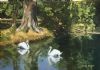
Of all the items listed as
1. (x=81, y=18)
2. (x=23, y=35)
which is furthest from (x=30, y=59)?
(x=81, y=18)

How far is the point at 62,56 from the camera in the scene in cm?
2797

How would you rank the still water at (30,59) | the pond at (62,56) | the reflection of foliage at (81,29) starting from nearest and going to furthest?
the still water at (30,59), the pond at (62,56), the reflection of foliage at (81,29)

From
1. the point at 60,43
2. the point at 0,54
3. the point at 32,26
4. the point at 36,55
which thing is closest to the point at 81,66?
the point at 36,55

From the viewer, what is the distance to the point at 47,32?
36312mm

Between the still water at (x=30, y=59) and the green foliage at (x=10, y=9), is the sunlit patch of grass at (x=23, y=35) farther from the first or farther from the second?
the green foliage at (x=10, y=9)

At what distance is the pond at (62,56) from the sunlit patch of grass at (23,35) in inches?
27.7

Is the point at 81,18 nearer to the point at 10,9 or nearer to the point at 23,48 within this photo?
the point at 10,9

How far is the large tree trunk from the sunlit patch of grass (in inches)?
24.7

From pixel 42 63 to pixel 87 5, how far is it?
587 inches

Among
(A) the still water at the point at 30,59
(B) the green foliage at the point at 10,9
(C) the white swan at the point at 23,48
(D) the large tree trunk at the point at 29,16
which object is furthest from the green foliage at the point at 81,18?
(C) the white swan at the point at 23,48

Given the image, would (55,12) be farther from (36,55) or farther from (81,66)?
(81,66)

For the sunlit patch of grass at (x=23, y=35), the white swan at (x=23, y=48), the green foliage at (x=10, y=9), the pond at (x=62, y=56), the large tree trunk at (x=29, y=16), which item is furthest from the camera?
the green foliage at (x=10, y=9)

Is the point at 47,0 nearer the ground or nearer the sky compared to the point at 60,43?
nearer the sky

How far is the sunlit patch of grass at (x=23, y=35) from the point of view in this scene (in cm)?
3169
